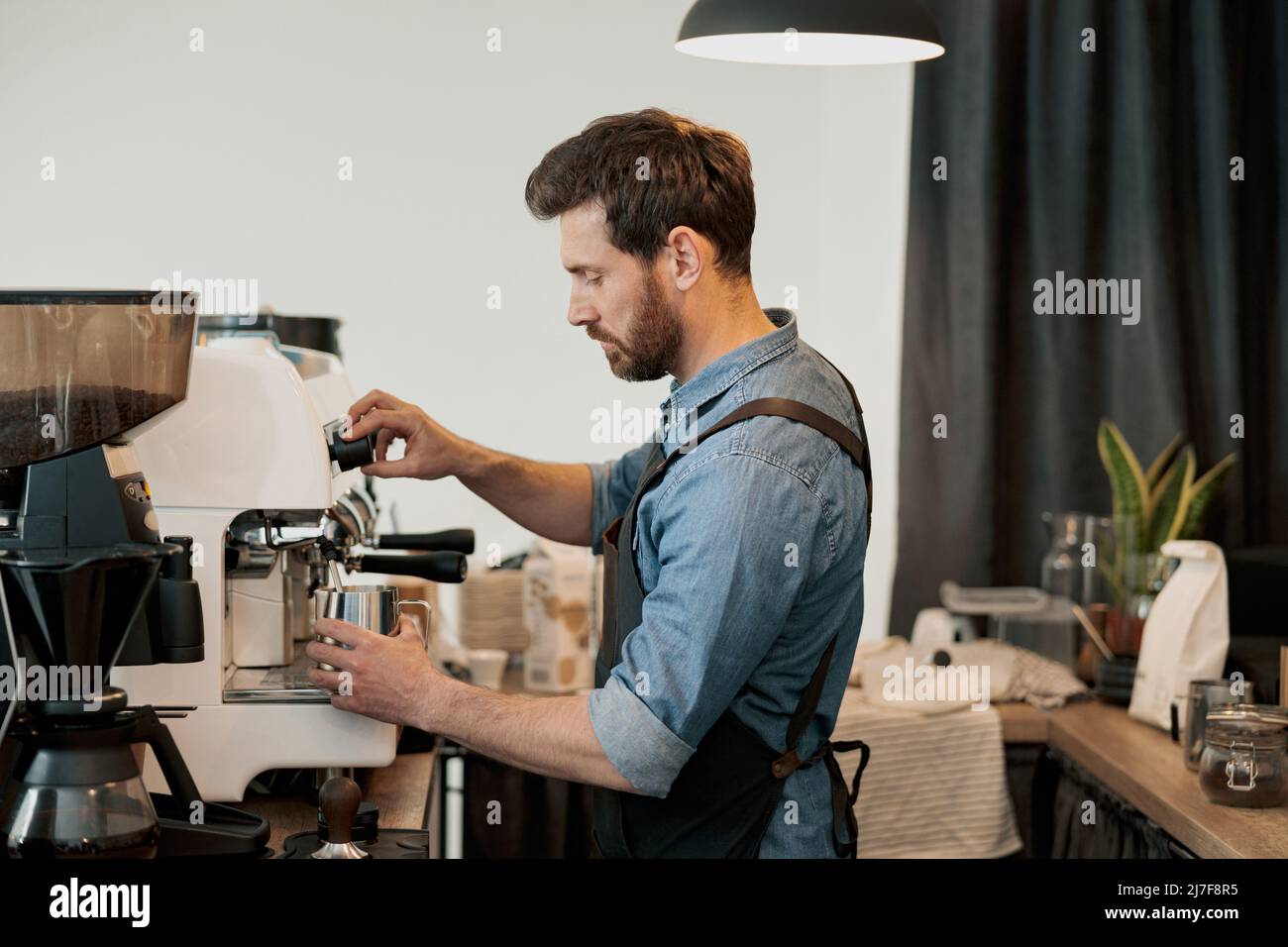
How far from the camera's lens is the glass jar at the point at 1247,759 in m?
2.02

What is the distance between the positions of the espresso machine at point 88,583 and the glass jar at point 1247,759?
137 cm

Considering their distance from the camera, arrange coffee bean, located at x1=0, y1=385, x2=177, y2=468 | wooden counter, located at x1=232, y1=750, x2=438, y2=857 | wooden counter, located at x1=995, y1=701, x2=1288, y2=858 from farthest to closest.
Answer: wooden counter, located at x1=995, y1=701, x2=1288, y2=858 < wooden counter, located at x1=232, y1=750, x2=438, y2=857 < coffee bean, located at x1=0, y1=385, x2=177, y2=468

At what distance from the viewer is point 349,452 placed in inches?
71.5

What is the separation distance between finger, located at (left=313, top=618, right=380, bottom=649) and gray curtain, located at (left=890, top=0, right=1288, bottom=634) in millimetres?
2166

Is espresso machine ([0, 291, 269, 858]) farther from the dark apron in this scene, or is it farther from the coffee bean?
the dark apron

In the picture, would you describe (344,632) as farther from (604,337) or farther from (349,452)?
(604,337)

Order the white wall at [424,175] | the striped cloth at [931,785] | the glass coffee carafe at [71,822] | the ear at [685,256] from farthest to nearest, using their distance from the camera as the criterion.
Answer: the white wall at [424,175] < the striped cloth at [931,785] < the ear at [685,256] < the glass coffee carafe at [71,822]

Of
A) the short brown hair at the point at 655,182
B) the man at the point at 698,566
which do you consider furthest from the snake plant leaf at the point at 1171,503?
the short brown hair at the point at 655,182

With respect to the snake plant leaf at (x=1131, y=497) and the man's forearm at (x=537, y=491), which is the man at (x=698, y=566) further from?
the snake plant leaf at (x=1131, y=497)

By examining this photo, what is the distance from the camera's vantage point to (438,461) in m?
2.04

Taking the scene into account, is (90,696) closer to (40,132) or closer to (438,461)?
(438,461)

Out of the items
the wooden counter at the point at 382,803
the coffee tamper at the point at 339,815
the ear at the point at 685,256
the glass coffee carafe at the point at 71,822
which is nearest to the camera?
the glass coffee carafe at the point at 71,822

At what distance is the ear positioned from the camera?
5.23 feet

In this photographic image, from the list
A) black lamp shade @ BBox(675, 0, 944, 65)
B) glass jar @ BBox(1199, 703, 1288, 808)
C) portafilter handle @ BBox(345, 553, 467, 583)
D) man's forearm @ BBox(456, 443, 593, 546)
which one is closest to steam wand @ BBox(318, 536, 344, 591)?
portafilter handle @ BBox(345, 553, 467, 583)
